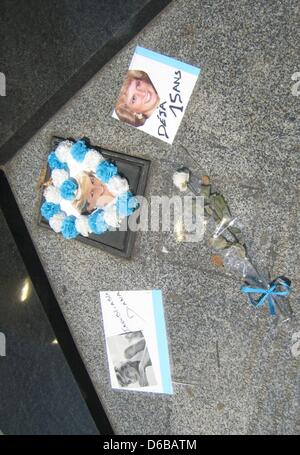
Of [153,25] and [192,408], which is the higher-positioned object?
[153,25]

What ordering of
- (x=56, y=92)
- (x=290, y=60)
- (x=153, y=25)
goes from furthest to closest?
(x=56, y=92), (x=153, y=25), (x=290, y=60)

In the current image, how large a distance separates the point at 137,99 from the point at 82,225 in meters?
0.48

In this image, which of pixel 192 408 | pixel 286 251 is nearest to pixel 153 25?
pixel 286 251

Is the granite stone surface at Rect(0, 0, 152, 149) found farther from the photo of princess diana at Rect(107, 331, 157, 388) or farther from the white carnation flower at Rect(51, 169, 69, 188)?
the photo of princess diana at Rect(107, 331, 157, 388)

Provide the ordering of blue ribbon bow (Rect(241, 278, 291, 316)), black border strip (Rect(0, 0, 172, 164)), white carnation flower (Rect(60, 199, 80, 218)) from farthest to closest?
white carnation flower (Rect(60, 199, 80, 218)) → black border strip (Rect(0, 0, 172, 164)) → blue ribbon bow (Rect(241, 278, 291, 316))

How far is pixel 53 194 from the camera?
1.72m

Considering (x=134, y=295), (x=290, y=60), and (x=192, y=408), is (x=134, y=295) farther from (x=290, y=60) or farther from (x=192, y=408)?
(x=290, y=60)

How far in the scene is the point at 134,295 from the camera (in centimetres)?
169

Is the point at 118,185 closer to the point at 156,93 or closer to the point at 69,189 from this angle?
the point at 69,189

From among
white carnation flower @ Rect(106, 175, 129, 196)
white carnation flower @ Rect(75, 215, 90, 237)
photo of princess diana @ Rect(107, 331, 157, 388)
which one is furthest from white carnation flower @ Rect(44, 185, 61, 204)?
photo of princess diana @ Rect(107, 331, 157, 388)

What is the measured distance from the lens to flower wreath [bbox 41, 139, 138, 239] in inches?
63.9

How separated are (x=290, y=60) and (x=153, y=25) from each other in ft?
1.59

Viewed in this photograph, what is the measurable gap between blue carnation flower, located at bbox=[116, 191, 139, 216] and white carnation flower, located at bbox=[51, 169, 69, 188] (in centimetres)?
22

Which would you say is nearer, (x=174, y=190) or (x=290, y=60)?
(x=290, y=60)
